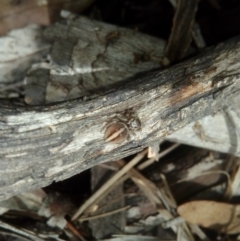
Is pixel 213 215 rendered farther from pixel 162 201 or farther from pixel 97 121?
pixel 97 121

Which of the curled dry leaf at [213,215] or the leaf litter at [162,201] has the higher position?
the leaf litter at [162,201]

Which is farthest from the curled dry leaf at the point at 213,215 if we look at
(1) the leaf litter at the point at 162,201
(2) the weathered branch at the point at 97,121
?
(2) the weathered branch at the point at 97,121

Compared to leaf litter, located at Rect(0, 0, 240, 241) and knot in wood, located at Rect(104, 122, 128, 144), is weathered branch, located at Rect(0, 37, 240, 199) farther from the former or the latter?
leaf litter, located at Rect(0, 0, 240, 241)

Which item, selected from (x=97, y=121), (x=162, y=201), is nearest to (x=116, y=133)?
(x=97, y=121)

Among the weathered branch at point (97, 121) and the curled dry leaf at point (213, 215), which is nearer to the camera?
the weathered branch at point (97, 121)

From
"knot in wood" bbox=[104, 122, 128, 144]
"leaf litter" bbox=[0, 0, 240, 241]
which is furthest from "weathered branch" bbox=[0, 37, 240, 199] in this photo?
"leaf litter" bbox=[0, 0, 240, 241]

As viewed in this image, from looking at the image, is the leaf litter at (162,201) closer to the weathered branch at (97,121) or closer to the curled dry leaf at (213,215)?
the curled dry leaf at (213,215)

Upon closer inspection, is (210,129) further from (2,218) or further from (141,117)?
(2,218)
